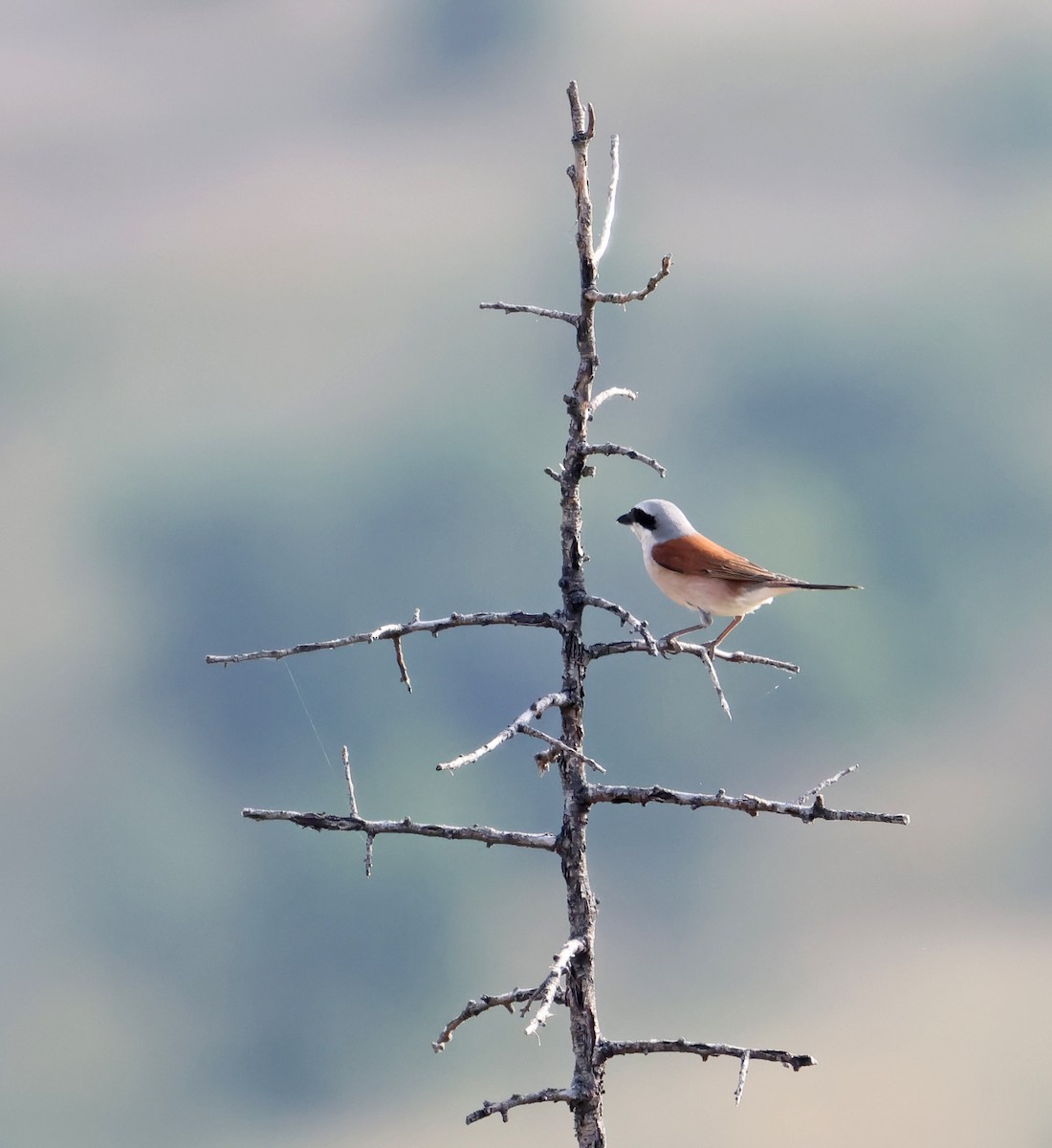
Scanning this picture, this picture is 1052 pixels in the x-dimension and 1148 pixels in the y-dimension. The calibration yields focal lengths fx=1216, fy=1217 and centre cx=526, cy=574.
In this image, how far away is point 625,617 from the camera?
7738 mm

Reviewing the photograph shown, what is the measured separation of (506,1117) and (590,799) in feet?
6.85

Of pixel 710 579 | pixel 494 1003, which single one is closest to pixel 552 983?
pixel 494 1003

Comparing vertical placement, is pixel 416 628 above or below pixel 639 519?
below

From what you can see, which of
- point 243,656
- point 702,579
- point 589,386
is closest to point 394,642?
point 243,656

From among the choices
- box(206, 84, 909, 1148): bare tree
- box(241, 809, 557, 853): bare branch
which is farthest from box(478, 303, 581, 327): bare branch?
box(241, 809, 557, 853): bare branch

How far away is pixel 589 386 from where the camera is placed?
858cm

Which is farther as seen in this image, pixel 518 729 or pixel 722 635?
pixel 722 635

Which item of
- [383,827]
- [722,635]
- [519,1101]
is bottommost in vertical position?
[519,1101]

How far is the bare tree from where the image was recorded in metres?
7.87

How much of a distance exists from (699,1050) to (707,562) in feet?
12.4

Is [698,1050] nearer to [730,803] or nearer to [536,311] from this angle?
[730,803]

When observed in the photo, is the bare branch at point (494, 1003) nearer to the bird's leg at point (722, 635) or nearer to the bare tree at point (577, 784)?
the bare tree at point (577, 784)

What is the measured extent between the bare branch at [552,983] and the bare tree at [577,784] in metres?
0.02

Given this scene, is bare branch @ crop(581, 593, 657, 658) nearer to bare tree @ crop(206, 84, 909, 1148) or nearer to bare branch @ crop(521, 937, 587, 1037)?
bare tree @ crop(206, 84, 909, 1148)
